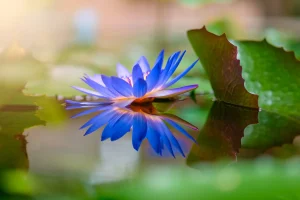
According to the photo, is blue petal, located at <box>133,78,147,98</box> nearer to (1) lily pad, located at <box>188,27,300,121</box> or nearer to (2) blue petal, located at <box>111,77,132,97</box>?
(2) blue petal, located at <box>111,77,132,97</box>

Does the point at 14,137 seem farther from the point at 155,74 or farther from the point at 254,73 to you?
the point at 254,73

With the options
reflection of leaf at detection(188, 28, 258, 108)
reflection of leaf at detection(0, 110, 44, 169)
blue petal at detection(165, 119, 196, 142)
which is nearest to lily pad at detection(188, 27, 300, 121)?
reflection of leaf at detection(188, 28, 258, 108)

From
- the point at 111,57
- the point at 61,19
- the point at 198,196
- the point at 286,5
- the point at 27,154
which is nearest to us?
the point at 198,196

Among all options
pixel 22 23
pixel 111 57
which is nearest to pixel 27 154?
pixel 111 57

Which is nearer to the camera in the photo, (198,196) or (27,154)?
(198,196)

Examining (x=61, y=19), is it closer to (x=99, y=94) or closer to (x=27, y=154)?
(x=99, y=94)

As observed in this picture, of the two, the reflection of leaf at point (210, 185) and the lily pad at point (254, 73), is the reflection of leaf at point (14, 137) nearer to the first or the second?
the reflection of leaf at point (210, 185)

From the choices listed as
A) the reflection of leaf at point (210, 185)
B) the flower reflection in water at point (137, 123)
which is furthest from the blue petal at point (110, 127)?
the reflection of leaf at point (210, 185)
